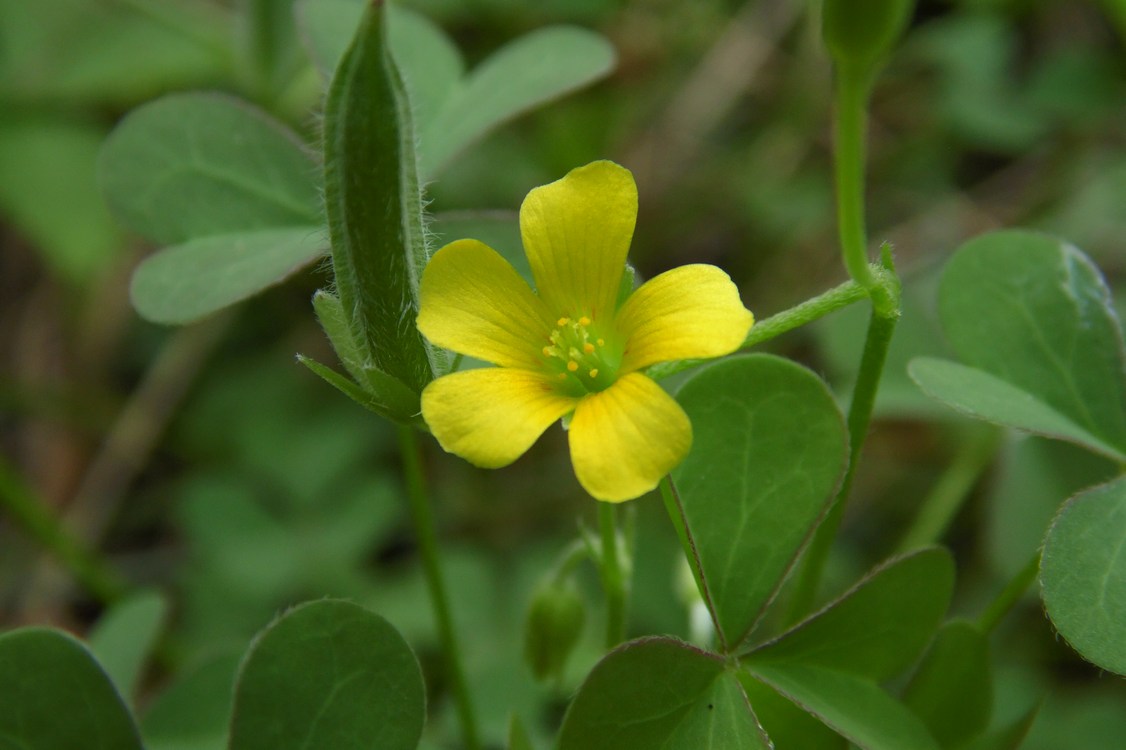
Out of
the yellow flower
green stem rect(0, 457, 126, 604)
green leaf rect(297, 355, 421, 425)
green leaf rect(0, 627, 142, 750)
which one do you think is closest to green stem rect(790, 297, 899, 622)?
the yellow flower

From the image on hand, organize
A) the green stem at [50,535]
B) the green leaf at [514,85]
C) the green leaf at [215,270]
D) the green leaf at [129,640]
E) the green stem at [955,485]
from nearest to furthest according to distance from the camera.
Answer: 1. the green leaf at [215,270]
2. the green leaf at [129,640]
3. the green leaf at [514,85]
4. the green stem at [50,535]
5. the green stem at [955,485]

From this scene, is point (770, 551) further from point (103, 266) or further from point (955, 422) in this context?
point (103, 266)

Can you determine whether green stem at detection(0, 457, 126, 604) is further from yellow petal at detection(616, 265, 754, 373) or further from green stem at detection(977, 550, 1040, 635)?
green stem at detection(977, 550, 1040, 635)

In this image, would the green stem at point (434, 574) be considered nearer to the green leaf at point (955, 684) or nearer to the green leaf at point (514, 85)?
the green leaf at point (514, 85)

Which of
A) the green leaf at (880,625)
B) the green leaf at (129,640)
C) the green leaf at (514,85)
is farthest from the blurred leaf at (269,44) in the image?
the green leaf at (880,625)

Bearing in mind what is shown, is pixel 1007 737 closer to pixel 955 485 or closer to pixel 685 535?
pixel 685 535

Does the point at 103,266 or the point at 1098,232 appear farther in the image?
the point at 103,266

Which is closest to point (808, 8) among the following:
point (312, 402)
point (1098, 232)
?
point (1098, 232)
